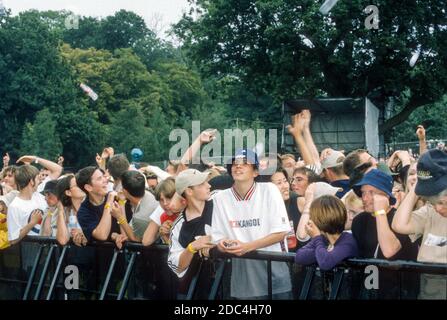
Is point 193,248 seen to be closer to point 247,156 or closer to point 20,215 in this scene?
point 247,156

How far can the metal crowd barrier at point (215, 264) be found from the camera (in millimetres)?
4545

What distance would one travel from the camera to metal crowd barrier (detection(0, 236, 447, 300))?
454 centimetres

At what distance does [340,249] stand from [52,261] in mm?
3367

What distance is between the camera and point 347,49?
3216 cm

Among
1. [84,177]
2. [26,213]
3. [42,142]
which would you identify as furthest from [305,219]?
[42,142]

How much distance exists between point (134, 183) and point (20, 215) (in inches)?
74.0

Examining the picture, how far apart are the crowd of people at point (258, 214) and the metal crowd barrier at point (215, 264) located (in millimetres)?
54

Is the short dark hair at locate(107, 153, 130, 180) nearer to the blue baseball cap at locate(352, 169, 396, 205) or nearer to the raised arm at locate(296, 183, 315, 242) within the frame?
the raised arm at locate(296, 183, 315, 242)

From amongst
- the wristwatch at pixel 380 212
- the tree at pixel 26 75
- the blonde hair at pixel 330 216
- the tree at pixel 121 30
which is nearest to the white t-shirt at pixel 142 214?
the blonde hair at pixel 330 216

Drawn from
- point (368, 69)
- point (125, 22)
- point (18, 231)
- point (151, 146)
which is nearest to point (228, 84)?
point (368, 69)

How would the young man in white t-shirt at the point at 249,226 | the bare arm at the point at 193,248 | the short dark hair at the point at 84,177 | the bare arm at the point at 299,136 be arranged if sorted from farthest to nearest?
1. the bare arm at the point at 299,136
2. the short dark hair at the point at 84,177
3. the bare arm at the point at 193,248
4. the young man in white t-shirt at the point at 249,226

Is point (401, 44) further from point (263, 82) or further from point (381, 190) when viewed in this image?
point (381, 190)

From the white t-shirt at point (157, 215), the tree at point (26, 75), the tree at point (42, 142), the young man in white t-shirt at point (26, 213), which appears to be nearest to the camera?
the white t-shirt at point (157, 215)

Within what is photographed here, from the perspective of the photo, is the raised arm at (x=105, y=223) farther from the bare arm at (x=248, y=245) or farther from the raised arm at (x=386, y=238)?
the raised arm at (x=386, y=238)
